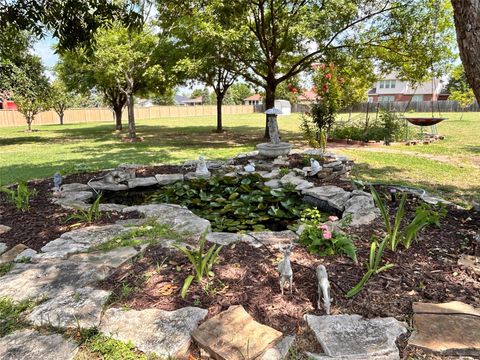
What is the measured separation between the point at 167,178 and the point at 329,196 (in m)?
2.40

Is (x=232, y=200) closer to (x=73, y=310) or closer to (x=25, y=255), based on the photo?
(x=25, y=255)

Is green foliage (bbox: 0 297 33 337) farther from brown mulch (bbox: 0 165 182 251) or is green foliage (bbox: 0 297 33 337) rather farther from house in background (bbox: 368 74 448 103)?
house in background (bbox: 368 74 448 103)

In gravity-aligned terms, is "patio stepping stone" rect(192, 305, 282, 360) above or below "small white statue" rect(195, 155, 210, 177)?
below

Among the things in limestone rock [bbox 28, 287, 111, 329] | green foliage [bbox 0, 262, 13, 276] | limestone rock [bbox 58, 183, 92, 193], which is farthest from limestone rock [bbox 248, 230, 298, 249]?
limestone rock [bbox 58, 183, 92, 193]

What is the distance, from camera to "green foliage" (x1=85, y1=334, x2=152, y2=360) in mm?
1490

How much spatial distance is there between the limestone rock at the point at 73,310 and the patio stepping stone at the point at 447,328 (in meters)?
1.54

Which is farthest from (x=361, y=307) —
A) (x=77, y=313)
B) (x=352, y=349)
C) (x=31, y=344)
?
(x=31, y=344)

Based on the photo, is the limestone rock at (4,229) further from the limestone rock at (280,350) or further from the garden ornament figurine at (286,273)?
the limestone rock at (280,350)

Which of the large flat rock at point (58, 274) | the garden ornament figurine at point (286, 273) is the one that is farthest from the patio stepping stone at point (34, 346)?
the garden ornament figurine at point (286, 273)

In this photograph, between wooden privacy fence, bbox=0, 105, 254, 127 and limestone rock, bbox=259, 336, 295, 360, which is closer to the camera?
limestone rock, bbox=259, 336, 295, 360

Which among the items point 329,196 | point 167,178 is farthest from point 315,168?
point 167,178

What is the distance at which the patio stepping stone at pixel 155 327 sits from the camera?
60.6 inches

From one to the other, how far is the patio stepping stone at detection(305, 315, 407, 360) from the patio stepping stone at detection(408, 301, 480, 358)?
92 mm

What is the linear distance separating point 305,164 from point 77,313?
4.30 m
